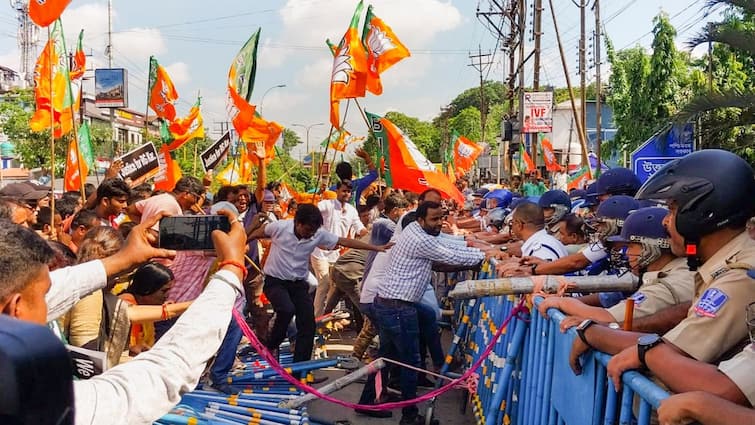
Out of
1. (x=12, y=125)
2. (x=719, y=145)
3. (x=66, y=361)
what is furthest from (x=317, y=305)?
(x=12, y=125)

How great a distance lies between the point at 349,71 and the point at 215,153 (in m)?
6.01

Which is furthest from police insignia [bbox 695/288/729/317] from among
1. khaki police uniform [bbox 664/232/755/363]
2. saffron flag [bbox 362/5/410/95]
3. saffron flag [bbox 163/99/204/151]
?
saffron flag [bbox 163/99/204/151]

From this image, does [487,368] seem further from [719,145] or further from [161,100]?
[161,100]

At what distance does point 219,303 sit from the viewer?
2137mm

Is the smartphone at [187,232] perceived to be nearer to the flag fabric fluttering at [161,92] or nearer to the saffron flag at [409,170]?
the saffron flag at [409,170]

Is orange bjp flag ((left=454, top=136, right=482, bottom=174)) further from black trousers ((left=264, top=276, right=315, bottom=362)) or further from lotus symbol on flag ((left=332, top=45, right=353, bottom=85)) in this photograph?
black trousers ((left=264, top=276, right=315, bottom=362))

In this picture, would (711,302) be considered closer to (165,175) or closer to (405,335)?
(405,335)

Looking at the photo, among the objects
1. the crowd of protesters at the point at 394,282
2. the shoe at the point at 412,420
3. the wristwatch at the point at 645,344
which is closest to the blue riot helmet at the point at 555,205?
the crowd of protesters at the point at 394,282

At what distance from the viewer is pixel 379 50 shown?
10500 millimetres

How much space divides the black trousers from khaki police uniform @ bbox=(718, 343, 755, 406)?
5.42 metres

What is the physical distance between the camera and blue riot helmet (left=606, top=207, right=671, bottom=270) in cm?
355

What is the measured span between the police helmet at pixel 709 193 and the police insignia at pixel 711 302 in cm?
46

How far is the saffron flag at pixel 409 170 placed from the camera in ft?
30.8

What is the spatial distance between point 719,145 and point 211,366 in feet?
25.3
